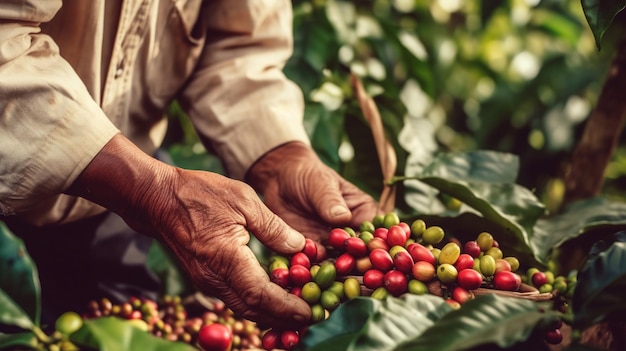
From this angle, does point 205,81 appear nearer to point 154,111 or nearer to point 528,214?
point 154,111

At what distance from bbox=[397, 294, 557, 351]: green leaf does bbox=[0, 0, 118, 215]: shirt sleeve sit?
0.66 metres

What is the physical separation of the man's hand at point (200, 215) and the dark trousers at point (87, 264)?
0.56 metres

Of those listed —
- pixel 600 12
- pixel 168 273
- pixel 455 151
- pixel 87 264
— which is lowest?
pixel 168 273

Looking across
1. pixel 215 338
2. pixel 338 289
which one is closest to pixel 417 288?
pixel 338 289

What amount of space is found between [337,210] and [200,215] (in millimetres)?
316

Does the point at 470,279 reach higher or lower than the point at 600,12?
lower

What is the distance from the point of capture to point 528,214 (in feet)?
4.64

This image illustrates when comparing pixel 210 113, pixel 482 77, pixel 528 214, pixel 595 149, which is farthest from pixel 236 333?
pixel 482 77

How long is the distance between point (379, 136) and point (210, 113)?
46 cm

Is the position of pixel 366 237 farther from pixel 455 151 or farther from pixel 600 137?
pixel 455 151

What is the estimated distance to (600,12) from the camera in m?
1.00

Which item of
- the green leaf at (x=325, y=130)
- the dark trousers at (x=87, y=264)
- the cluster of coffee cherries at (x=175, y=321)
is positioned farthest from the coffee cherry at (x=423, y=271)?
the dark trousers at (x=87, y=264)

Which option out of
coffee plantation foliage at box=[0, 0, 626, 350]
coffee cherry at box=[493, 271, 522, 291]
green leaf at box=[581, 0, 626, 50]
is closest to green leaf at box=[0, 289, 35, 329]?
coffee plantation foliage at box=[0, 0, 626, 350]

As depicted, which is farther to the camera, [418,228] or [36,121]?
[418,228]
